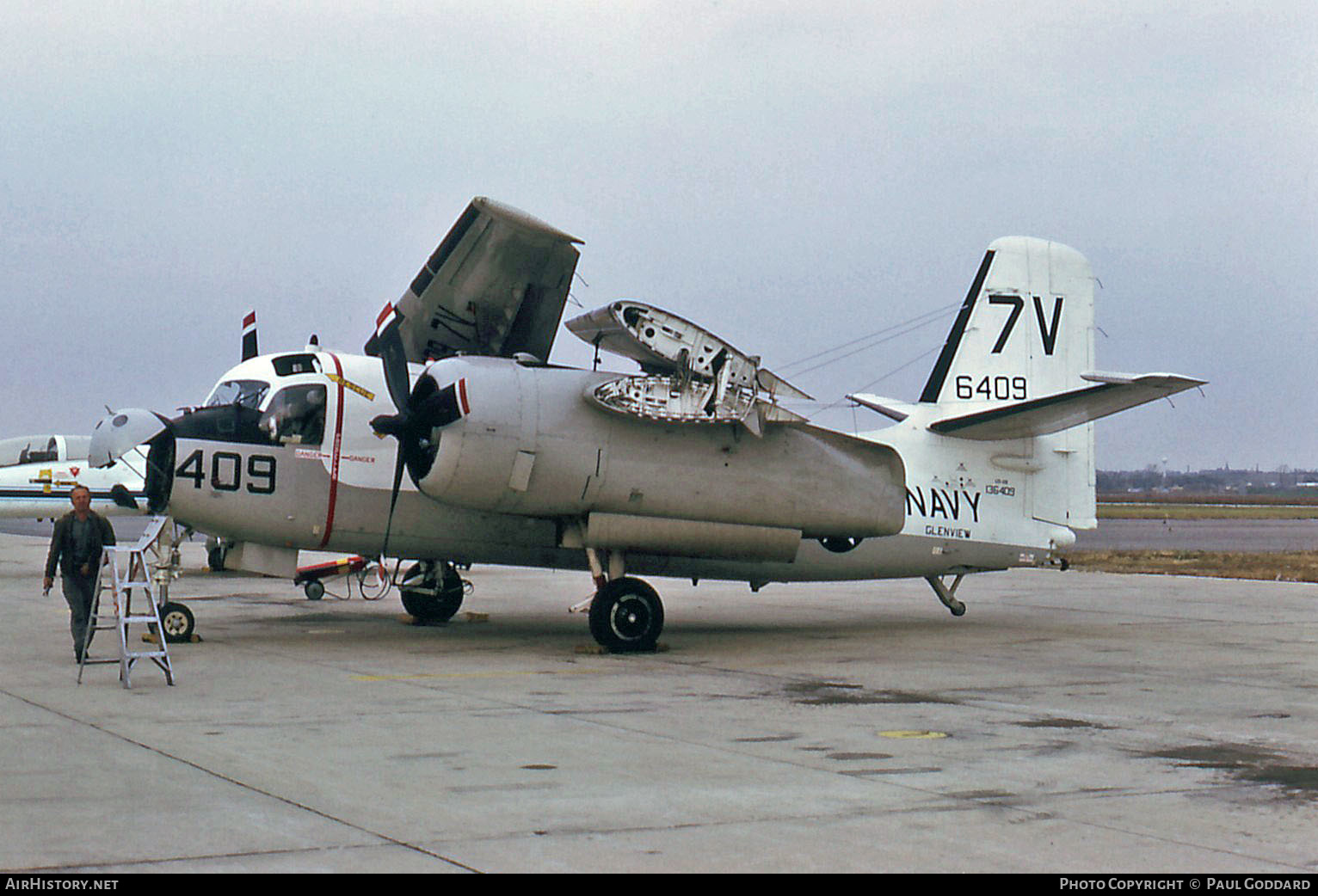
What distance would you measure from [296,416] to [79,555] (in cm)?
310

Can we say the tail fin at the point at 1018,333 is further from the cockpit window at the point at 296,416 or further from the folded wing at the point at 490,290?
the cockpit window at the point at 296,416

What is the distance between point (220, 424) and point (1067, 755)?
10.6m

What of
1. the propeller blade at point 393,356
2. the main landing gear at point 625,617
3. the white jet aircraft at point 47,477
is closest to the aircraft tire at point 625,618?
the main landing gear at point 625,617

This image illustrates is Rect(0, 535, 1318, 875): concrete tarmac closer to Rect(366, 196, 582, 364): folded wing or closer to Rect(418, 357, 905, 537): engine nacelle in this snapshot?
Rect(418, 357, 905, 537): engine nacelle

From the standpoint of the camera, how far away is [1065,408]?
17672 mm

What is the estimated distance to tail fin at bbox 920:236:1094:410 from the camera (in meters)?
20.4

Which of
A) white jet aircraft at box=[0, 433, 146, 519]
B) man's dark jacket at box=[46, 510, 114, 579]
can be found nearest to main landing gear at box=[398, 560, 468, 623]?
man's dark jacket at box=[46, 510, 114, 579]

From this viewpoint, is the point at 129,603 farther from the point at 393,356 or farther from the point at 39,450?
the point at 39,450

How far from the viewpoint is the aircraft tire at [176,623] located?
16734 millimetres

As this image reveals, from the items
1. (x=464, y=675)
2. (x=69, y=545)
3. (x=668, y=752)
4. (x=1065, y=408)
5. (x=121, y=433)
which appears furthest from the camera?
(x=1065, y=408)

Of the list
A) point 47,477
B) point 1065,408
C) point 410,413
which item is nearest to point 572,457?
point 410,413

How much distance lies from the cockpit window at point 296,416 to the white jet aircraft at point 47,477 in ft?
54.6

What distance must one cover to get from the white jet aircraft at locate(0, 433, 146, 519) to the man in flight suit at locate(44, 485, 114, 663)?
17.8 metres
